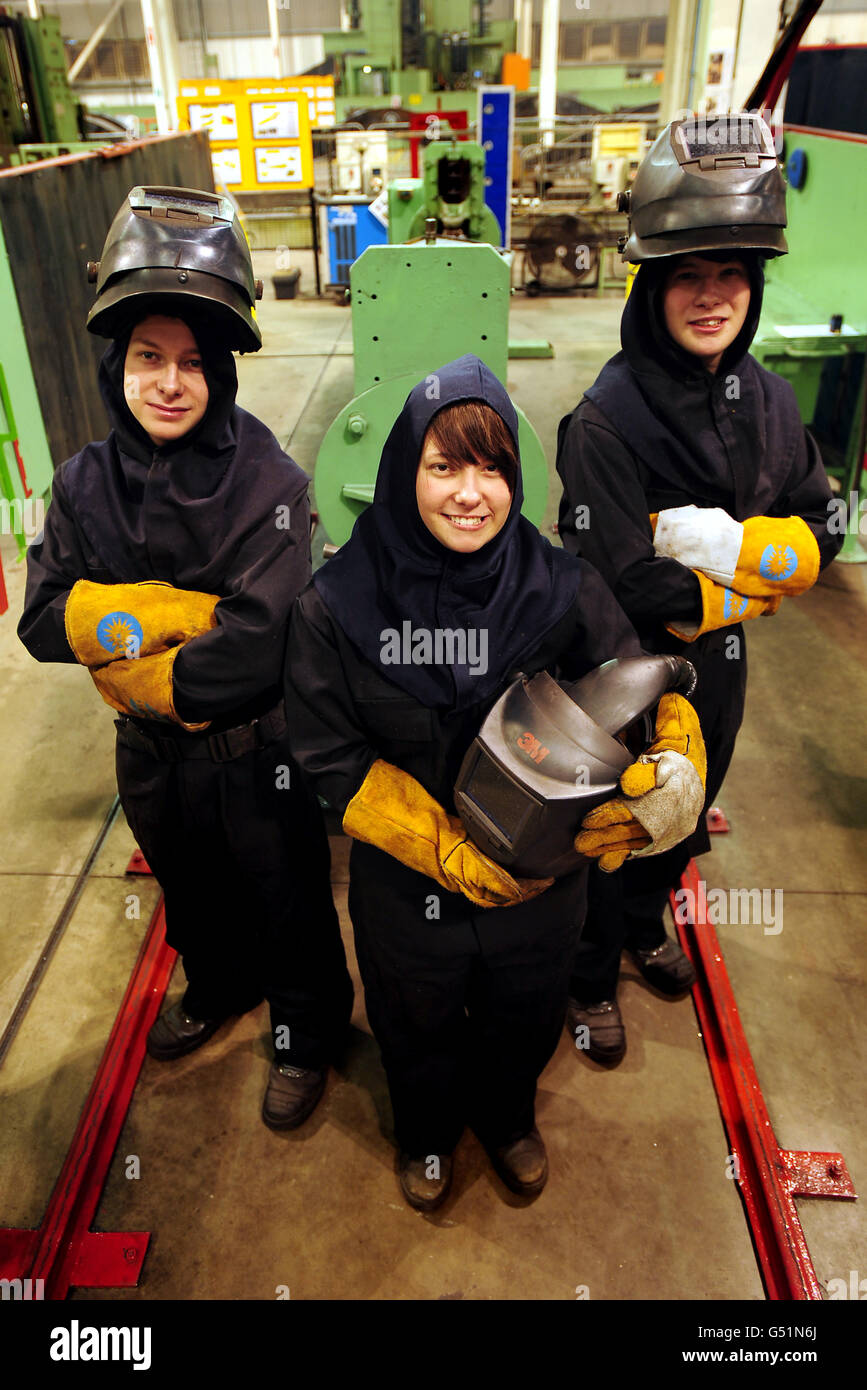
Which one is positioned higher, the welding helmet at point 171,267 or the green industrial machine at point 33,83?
the green industrial machine at point 33,83

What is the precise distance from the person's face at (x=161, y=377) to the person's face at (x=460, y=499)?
1.74ft

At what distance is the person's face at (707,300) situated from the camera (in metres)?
1.81

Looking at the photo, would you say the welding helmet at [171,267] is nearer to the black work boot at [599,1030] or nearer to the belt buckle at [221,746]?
the belt buckle at [221,746]

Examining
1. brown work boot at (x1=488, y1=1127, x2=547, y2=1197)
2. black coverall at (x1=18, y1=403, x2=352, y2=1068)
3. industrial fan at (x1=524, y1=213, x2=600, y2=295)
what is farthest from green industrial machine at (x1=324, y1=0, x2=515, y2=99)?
brown work boot at (x1=488, y1=1127, x2=547, y2=1197)

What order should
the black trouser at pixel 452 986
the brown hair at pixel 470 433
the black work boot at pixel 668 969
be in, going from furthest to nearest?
the black work boot at pixel 668 969 → the black trouser at pixel 452 986 → the brown hair at pixel 470 433

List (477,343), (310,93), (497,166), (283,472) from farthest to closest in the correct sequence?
1. (310,93)
2. (497,166)
3. (477,343)
4. (283,472)

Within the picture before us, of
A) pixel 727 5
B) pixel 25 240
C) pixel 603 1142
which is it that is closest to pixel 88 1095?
pixel 603 1142

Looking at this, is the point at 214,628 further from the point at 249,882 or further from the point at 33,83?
the point at 33,83

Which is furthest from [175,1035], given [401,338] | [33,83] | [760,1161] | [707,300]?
[33,83]

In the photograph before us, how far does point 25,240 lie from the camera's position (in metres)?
4.64

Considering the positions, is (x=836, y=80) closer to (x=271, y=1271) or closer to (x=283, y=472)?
(x=283, y=472)

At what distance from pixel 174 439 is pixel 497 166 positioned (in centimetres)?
916

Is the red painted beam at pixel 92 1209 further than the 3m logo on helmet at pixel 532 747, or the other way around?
the red painted beam at pixel 92 1209

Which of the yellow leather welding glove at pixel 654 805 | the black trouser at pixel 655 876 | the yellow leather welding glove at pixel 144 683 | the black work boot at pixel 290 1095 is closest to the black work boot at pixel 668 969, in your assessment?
the black trouser at pixel 655 876
